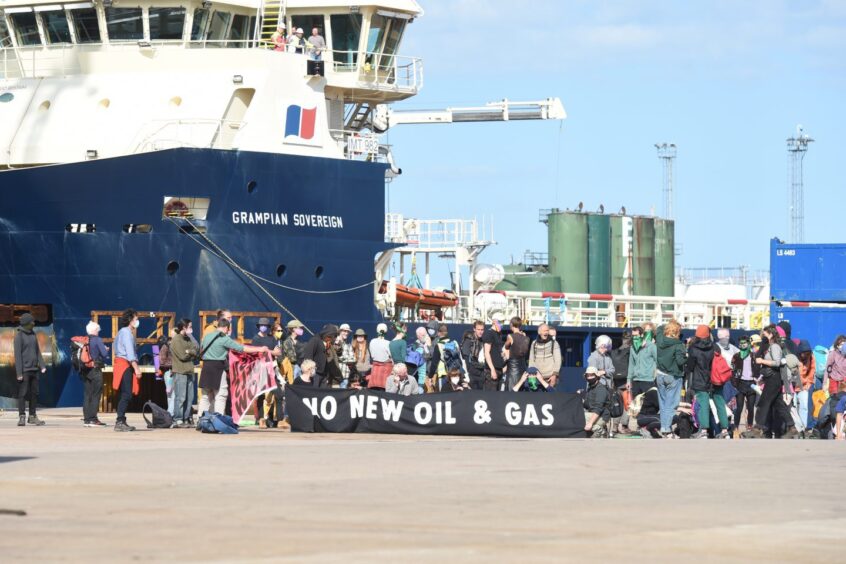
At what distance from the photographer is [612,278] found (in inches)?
2190

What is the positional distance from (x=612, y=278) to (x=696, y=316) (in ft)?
29.2

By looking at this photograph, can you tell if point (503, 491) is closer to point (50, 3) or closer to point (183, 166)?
point (183, 166)

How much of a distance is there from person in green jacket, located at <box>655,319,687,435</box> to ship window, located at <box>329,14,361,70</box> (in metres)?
13.4

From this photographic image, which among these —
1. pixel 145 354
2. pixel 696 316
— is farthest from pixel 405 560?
pixel 696 316

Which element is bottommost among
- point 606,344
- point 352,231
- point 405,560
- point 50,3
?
point 405,560

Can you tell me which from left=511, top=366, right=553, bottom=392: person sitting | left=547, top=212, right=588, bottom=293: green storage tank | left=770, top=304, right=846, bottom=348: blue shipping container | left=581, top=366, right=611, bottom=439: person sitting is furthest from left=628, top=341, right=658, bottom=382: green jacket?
left=547, top=212, right=588, bottom=293: green storage tank

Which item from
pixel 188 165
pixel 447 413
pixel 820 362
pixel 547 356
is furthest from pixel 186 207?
pixel 820 362

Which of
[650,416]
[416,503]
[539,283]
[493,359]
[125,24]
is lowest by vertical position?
[416,503]

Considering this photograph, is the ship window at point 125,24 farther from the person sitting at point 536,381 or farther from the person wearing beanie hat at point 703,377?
the person wearing beanie hat at point 703,377

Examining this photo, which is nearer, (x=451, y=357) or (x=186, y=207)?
(x=451, y=357)

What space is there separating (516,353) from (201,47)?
9.92 meters

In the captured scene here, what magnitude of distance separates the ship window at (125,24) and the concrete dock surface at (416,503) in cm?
1399

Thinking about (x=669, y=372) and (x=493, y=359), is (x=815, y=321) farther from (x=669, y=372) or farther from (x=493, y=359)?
(x=669, y=372)

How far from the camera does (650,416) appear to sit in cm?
1902
